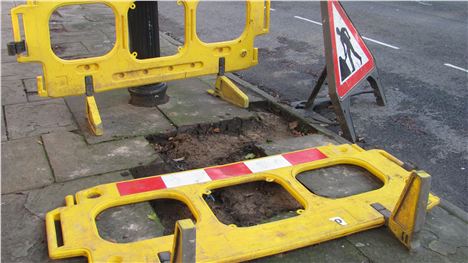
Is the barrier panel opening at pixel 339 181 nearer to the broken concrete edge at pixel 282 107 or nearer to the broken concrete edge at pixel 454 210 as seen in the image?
the broken concrete edge at pixel 454 210

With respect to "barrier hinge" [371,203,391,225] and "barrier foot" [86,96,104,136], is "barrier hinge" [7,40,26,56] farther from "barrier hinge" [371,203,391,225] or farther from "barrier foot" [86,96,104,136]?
"barrier hinge" [371,203,391,225]

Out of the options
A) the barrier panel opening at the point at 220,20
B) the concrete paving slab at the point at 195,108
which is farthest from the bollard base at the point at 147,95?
the barrier panel opening at the point at 220,20

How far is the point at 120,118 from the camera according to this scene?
456cm

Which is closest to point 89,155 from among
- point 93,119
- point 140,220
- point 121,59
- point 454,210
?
point 93,119

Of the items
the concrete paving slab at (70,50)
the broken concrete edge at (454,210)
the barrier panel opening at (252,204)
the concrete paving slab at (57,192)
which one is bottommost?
the barrier panel opening at (252,204)

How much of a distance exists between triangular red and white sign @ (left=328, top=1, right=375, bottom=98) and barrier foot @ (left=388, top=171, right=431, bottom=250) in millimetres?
1627

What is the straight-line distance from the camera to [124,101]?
497 cm

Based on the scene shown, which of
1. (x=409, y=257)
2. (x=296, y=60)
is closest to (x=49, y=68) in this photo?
(x=409, y=257)

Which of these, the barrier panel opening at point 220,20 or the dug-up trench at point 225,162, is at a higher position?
the barrier panel opening at point 220,20

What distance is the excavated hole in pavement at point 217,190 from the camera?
9.86 feet

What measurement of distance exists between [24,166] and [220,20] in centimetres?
685

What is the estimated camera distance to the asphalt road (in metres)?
4.40

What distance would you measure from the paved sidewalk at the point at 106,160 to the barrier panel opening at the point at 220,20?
293 centimetres

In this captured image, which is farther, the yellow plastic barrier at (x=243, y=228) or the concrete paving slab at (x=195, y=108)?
the concrete paving slab at (x=195, y=108)
